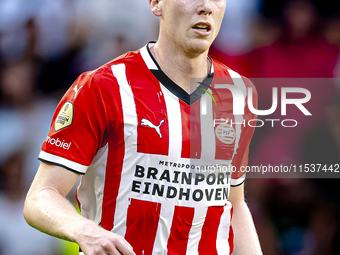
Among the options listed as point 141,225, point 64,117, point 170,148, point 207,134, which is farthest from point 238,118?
point 64,117

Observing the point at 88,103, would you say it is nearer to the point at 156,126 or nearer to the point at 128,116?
the point at 128,116

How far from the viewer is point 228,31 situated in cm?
432

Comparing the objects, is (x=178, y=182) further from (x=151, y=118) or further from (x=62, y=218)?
(x=62, y=218)

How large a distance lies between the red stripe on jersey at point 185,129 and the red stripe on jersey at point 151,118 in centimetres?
8

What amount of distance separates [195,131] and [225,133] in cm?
19

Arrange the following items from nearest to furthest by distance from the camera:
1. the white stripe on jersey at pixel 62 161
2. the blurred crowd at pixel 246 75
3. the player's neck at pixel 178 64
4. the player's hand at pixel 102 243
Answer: the player's hand at pixel 102 243 < the white stripe on jersey at pixel 62 161 < the player's neck at pixel 178 64 < the blurred crowd at pixel 246 75

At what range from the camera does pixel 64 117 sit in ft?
6.13

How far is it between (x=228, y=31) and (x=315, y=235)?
203 cm

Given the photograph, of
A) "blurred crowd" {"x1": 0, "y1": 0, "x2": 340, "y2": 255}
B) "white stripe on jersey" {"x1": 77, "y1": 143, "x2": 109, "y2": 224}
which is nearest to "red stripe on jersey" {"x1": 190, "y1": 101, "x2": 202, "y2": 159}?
"white stripe on jersey" {"x1": 77, "y1": 143, "x2": 109, "y2": 224}

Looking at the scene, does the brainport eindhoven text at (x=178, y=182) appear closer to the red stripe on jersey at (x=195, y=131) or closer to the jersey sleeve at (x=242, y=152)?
the red stripe on jersey at (x=195, y=131)

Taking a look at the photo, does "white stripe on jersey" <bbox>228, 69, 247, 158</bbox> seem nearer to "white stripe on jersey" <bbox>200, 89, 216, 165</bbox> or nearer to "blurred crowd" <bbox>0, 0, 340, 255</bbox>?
"white stripe on jersey" <bbox>200, 89, 216, 165</bbox>

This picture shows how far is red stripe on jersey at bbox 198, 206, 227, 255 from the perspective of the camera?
6.70ft

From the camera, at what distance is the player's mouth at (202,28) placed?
2.01 metres

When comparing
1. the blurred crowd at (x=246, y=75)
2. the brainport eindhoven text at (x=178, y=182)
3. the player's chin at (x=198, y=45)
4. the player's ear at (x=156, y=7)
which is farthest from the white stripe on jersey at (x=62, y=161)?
the blurred crowd at (x=246, y=75)
